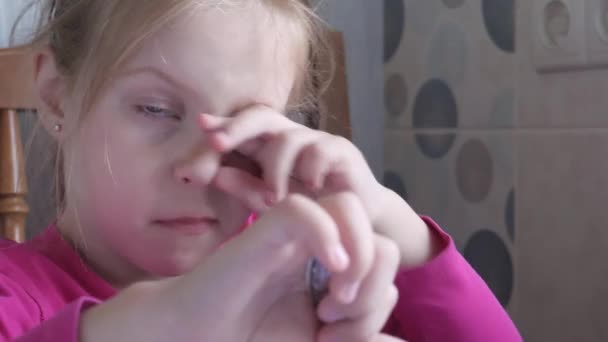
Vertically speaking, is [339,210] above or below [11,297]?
above

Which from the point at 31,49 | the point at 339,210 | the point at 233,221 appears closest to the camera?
the point at 339,210

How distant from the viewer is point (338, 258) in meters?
0.32

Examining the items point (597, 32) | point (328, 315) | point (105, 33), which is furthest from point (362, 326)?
point (597, 32)

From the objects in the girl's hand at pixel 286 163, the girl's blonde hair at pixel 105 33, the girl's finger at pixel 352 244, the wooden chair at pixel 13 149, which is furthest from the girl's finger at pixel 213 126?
the wooden chair at pixel 13 149

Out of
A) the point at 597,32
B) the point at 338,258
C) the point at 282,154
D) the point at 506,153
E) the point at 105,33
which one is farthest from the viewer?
the point at 506,153

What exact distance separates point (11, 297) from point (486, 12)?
825mm

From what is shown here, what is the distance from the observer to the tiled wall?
3.24 feet

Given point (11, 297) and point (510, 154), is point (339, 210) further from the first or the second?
point (510, 154)

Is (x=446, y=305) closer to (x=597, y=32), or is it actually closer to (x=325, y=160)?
(x=325, y=160)

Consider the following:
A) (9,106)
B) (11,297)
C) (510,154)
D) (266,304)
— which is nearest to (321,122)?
(510,154)

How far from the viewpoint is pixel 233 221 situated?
2.18ft

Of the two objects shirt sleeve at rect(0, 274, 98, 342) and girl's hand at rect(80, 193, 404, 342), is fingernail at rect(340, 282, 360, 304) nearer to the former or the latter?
girl's hand at rect(80, 193, 404, 342)

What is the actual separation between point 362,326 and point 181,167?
258mm

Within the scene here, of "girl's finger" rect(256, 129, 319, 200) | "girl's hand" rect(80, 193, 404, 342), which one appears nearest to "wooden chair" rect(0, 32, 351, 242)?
"girl's finger" rect(256, 129, 319, 200)
